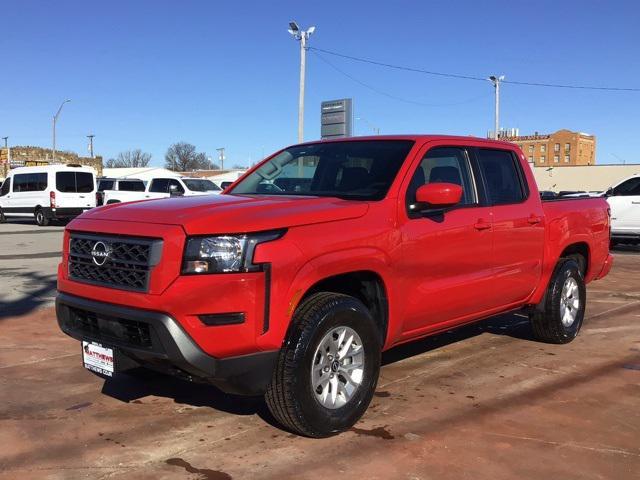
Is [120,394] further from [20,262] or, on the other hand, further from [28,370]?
[20,262]

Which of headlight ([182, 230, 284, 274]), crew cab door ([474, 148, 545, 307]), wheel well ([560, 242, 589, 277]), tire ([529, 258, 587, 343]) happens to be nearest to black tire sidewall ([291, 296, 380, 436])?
headlight ([182, 230, 284, 274])

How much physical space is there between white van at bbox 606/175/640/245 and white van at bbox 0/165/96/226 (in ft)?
58.1

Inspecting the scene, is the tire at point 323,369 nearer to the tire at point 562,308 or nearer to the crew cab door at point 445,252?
the crew cab door at point 445,252

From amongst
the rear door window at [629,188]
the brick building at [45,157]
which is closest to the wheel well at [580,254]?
the rear door window at [629,188]

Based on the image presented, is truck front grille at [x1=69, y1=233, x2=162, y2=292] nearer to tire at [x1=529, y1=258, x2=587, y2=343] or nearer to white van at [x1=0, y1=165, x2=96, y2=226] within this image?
tire at [x1=529, y1=258, x2=587, y2=343]

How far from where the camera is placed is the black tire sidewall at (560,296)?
615 cm

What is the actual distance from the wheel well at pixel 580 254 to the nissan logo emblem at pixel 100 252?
4.52 m

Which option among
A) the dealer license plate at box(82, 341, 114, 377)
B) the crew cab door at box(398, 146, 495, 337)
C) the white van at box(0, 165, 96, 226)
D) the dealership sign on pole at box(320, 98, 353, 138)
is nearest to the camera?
the dealer license plate at box(82, 341, 114, 377)

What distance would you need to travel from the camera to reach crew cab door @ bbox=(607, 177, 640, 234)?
15312 mm

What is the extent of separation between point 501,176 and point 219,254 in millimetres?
3118

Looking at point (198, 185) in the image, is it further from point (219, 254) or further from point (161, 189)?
point (219, 254)

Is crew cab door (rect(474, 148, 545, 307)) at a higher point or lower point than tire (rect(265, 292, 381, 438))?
higher

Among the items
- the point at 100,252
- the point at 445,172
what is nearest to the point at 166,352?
the point at 100,252

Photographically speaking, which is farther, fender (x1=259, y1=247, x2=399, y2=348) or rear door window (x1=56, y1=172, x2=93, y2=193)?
rear door window (x1=56, y1=172, x2=93, y2=193)
